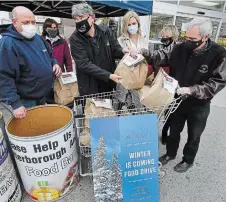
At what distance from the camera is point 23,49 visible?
5.36 ft

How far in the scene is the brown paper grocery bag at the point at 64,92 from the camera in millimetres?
1935

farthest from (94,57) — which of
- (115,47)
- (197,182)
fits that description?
(197,182)

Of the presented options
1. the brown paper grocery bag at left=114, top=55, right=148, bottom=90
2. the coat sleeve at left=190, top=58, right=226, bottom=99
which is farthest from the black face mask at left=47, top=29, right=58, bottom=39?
the coat sleeve at left=190, top=58, right=226, bottom=99

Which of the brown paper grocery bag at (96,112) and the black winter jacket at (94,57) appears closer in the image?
the brown paper grocery bag at (96,112)

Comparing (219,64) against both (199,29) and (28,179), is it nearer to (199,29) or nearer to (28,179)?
(199,29)

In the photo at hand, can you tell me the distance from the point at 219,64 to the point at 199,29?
12.7 inches

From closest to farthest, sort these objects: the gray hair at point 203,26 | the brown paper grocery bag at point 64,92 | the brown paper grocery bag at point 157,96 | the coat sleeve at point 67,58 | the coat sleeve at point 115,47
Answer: the brown paper grocery bag at point 157,96 → the gray hair at point 203,26 → the brown paper grocery bag at point 64,92 → the coat sleeve at point 115,47 → the coat sleeve at point 67,58

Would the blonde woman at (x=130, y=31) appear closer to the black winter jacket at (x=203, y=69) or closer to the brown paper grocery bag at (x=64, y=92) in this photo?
the black winter jacket at (x=203, y=69)

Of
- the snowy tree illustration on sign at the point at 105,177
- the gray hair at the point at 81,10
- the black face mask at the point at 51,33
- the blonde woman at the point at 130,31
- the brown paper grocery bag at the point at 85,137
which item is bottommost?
the snowy tree illustration on sign at the point at 105,177

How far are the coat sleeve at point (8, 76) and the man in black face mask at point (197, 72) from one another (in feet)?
4.27

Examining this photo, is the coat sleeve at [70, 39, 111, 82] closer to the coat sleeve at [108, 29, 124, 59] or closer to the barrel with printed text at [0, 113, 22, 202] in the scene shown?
the coat sleeve at [108, 29, 124, 59]

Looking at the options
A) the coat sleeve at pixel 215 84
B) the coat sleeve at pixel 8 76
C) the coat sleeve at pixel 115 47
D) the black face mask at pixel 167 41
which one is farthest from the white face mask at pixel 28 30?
the black face mask at pixel 167 41

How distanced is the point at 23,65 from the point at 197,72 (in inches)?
58.2

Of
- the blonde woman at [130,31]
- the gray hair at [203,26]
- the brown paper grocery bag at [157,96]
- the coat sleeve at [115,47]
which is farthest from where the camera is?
the blonde woman at [130,31]
